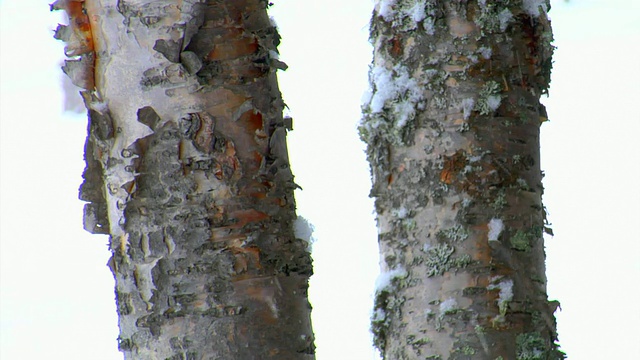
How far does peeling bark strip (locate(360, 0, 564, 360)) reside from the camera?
1286 millimetres

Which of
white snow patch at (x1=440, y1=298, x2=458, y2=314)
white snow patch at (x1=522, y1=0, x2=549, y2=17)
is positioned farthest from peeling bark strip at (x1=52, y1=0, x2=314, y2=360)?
white snow patch at (x1=522, y1=0, x2=549, y2=17)

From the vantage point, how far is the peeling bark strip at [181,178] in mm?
901

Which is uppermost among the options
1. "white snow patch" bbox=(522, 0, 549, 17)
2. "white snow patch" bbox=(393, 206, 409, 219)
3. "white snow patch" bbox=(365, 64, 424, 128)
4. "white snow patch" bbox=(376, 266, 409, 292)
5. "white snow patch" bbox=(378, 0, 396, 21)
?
"white snow patch" bbox=(378, 0, 396, 21)

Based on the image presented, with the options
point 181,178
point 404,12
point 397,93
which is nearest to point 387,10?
point 404,12

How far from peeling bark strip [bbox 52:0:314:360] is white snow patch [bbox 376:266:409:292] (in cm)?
43

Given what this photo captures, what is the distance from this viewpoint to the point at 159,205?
2.97 feet

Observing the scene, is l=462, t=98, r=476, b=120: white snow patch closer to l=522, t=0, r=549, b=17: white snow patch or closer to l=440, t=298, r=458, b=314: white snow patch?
l=522, t=0, r=549, b=17: white snow patch

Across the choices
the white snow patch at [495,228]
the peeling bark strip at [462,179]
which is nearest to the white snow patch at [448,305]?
the peeling bark strip at [462,179]

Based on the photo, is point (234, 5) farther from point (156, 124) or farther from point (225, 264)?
point (225, 264)

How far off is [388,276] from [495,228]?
20 cm

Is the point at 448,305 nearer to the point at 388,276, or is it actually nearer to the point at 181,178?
the point at 388,276

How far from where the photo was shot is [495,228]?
129cm

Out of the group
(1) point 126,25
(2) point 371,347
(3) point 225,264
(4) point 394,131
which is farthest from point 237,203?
(2) point 371,347

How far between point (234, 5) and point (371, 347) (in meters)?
0.73
